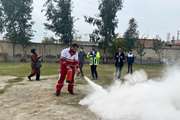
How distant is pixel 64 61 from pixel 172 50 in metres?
49.6

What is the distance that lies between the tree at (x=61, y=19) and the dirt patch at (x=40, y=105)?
42.1 meters

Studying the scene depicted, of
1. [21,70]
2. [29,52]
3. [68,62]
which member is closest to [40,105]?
[68,62]

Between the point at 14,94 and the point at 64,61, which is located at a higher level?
the point at 64,61

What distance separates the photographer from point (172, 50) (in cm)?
6347

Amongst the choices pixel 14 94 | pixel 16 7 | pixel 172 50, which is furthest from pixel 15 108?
pixel 172 50

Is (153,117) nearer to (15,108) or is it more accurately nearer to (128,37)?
(15,108)

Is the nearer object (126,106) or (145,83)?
(126,106)

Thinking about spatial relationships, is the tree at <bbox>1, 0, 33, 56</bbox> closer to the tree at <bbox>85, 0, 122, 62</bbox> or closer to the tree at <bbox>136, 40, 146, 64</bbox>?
the tree at <bbox>85, 0, 122, 62</bbox>

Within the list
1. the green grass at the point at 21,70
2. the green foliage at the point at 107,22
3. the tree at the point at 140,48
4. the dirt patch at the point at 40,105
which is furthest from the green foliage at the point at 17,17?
the dirt patch at the point at 40,105

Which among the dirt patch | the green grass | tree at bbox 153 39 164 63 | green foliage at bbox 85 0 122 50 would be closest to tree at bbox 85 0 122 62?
green foliage at bbox 85 0 122 50

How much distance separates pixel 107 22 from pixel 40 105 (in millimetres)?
47698

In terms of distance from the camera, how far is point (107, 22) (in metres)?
61.0

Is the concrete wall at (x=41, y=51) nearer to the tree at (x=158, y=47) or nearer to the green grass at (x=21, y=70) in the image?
the tree at (x=158, y=47)

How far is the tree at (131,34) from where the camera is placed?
6326 centimetres
